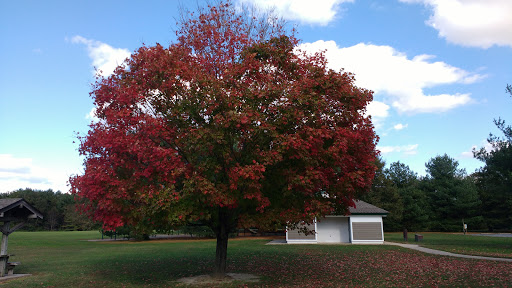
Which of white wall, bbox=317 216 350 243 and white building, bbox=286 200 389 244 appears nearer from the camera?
white building, bbox=286 200 389 244

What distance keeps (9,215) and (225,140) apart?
12.3 meters

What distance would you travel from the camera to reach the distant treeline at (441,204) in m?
55.6

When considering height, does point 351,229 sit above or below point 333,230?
above

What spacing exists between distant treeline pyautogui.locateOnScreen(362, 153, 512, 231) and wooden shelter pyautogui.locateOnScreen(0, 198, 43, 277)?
48.7m

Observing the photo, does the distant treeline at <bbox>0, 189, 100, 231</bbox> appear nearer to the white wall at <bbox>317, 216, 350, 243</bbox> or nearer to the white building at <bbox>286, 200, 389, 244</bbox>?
the white building at <bbox>286, 200, 389, 244</bbox>

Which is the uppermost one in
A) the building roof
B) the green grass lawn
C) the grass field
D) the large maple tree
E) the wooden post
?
the large maple tree

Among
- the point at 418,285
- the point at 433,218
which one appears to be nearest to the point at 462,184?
the point at 433,218

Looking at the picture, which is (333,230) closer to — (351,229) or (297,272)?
(351,229)

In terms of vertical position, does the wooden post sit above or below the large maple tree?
below

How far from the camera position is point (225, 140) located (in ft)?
33.8

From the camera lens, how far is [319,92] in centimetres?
1179

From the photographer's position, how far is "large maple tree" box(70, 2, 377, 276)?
10.3m

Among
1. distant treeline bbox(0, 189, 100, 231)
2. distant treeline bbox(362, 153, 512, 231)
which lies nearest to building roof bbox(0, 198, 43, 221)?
distant treeline bbox(362, 153, 512, 231)

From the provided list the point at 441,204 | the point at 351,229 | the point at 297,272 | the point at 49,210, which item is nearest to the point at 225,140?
the point at 297,272
